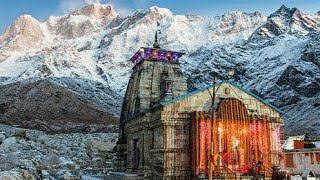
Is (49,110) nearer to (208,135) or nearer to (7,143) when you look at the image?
(7,143)

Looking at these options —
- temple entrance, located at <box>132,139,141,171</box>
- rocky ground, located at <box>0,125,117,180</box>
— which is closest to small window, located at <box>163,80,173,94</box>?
temple entrance, located at <box>132,139,141,171</box>

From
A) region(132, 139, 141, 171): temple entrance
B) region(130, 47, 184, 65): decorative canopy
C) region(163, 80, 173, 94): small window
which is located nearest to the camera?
region(163, 80, 173, 94): small window

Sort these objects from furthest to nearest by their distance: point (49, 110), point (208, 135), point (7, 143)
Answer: point (49, 110) → point (7, 143) → point (208, 135)

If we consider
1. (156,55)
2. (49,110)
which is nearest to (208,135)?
(156,55)

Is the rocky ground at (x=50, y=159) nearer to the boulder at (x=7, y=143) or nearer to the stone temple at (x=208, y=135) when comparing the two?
the boulder at (x=7, y=143)

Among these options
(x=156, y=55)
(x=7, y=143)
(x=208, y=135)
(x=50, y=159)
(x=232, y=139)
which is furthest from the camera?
(x=7, y=143)

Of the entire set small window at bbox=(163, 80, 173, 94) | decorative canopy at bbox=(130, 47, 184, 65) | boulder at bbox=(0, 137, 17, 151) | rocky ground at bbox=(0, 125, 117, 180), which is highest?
decorative canopy at bbox=(130, 47, 184, 65)

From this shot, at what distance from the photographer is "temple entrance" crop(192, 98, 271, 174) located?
22266 mm

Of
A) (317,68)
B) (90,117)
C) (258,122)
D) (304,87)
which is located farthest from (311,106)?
(258,122)

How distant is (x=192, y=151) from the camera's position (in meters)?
22.5

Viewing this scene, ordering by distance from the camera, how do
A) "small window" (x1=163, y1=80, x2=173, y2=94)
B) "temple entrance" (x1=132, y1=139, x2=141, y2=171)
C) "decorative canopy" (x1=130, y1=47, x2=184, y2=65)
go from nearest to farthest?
"small window" (x1=163, y1=80, x2=173, y2=94), "temple entrance" (x1=132, y1=139, x2=141, y2=171), "decorative canopy" (x1=130, y1=47, x2=184, y2=65)

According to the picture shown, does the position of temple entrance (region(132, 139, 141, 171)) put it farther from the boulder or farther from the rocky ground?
the boulder

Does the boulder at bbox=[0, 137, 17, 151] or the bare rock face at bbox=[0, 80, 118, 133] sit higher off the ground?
the bare rock face at bbox=[0, 80, 118, 133]

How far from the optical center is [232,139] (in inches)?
909
